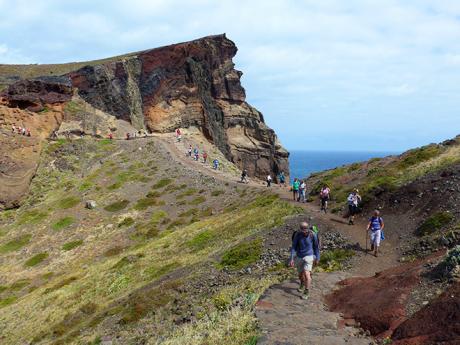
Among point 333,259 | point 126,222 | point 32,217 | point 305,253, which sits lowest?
point 32,217

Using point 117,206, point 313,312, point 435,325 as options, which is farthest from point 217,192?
point 435,325

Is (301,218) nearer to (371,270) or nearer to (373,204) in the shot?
(373,204)

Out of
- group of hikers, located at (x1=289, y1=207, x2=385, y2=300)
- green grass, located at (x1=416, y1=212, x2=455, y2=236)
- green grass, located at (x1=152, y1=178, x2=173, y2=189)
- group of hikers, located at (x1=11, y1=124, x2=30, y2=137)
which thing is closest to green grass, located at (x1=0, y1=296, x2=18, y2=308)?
green grass, located at (x1=152, y1=178, x2=173, y2=189)

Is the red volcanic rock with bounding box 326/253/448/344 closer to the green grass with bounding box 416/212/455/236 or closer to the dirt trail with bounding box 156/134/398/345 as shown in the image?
the dirt trail with bounding box 156/134/398/345

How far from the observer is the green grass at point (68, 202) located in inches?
2451

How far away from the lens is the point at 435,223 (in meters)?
25.2

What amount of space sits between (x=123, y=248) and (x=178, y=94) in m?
61.3

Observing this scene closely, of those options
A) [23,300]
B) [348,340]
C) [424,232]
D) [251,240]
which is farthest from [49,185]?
[348,340]

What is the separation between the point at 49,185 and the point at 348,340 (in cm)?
6617

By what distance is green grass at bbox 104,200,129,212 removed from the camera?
5947cm

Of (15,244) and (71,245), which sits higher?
(71,245)

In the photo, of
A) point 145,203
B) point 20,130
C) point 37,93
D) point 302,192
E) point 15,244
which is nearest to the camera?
point 302,192

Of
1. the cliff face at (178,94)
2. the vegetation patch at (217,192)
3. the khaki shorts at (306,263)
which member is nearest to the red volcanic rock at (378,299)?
the khaki shorts at (306,263)

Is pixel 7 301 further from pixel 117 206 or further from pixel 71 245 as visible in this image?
pixel 117 206
